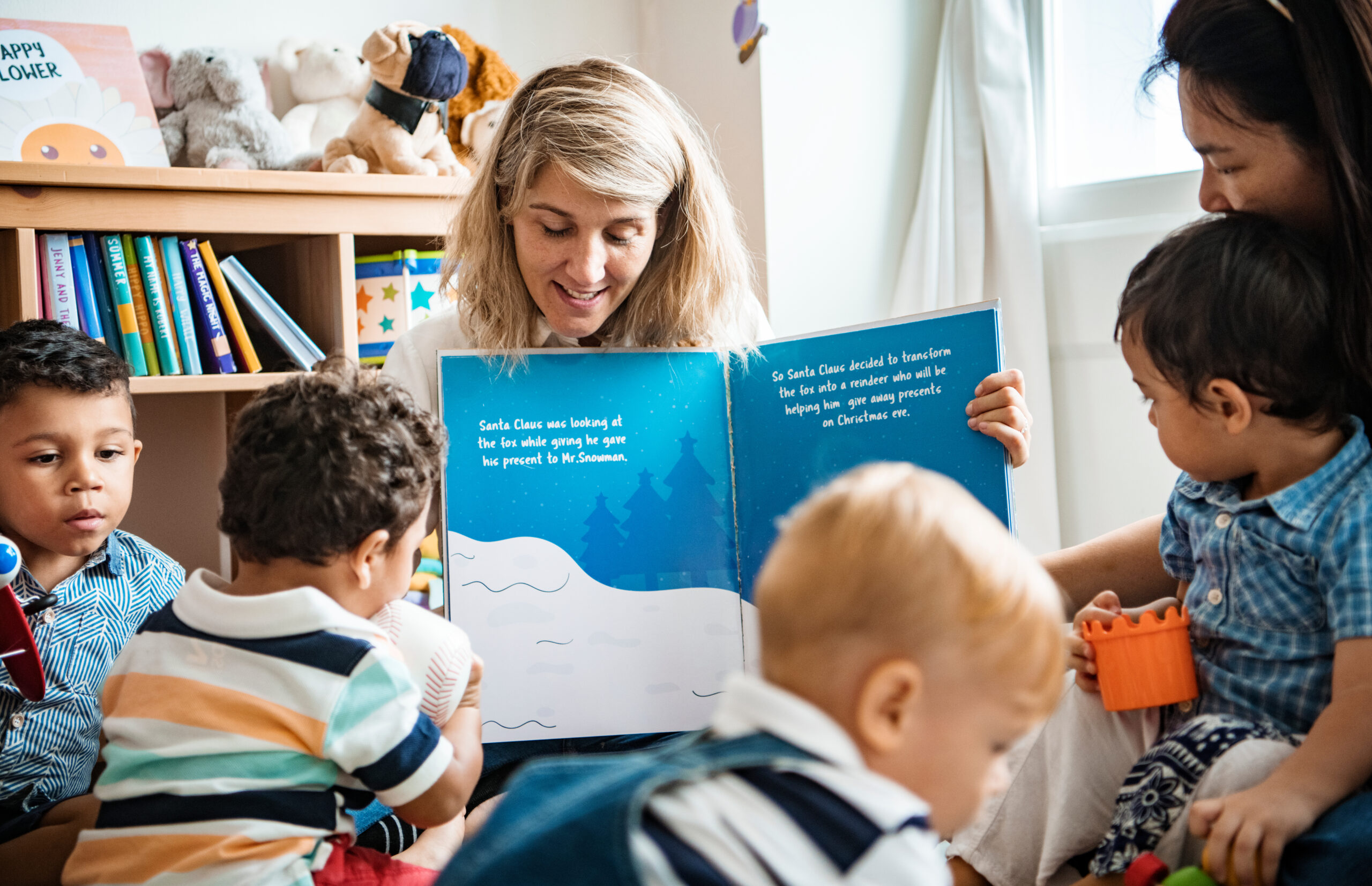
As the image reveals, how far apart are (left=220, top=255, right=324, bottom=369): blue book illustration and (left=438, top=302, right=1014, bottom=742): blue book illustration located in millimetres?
659

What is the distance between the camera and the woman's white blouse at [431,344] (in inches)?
55.3

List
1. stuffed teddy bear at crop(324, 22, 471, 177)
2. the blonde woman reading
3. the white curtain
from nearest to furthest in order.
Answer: the blonde woman reading < stuffed teddy bear at crop(324, 22, 471, 177) < the white curtain

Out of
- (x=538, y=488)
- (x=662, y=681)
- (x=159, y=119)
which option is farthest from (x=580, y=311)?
(x=159, y=119)

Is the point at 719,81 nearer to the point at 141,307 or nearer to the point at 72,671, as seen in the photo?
the point at 141,307

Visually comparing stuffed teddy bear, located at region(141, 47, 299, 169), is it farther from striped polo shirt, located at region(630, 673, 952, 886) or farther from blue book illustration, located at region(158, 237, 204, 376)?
striped polo shirt, located at region(630, 673, 952, 886)

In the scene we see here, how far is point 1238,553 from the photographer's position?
1004 mm

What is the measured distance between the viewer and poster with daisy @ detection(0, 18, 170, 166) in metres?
1.77

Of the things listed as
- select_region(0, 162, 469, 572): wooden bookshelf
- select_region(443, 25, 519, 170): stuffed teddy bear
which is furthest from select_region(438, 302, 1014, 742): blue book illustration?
select_region(443, 25, 519, 170): stuffed teddy bear

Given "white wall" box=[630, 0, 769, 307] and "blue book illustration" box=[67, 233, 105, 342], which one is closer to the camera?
"blue book illustration" box=[67, 233, 105, 342]

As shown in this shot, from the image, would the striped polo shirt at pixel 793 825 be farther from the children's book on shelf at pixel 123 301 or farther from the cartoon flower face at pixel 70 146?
the cartoon flower face at pixel 70 146

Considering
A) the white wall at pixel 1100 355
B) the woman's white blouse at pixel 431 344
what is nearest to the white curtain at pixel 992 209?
the white wall at pixel 1100 355

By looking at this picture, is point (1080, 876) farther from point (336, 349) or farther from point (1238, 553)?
point (336, 349)

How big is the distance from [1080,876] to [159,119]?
1.92 metres

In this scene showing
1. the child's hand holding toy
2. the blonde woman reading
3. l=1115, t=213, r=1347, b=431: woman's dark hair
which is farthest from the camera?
the blonde woman reading
